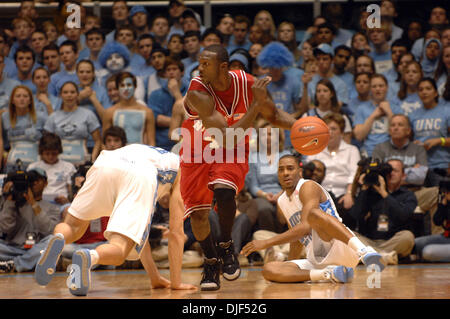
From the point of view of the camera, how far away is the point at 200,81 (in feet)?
16.7

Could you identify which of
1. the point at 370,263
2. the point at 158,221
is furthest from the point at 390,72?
the point at 370,263

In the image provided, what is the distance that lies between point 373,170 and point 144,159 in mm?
3493

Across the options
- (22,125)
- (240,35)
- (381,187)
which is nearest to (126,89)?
A: (22,125)

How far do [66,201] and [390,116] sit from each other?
4.12m

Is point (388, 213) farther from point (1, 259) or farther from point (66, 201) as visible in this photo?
point (1, 259)

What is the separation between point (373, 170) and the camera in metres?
7.46

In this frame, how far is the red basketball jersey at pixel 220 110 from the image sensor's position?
5.16 meters

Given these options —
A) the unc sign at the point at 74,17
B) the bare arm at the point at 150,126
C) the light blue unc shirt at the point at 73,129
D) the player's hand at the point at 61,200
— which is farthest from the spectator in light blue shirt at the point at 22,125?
the unc sign at the point at 74,17

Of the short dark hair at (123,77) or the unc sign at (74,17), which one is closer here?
the short dark hair at (123,77)

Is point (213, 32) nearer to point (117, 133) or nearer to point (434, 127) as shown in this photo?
point (117, 133)

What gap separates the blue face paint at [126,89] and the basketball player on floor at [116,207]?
3.80 metres

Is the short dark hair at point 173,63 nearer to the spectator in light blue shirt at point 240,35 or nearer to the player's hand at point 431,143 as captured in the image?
the spectator in light blue shirt at point 240,35

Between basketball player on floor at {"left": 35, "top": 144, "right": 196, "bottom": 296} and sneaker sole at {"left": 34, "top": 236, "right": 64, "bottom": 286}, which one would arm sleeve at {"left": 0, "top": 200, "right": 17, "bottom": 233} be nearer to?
basketball player on floor at {"left": 35, "top": 144, "right": 196, "bottom": 296}

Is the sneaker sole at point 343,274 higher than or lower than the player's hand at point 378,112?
lower
